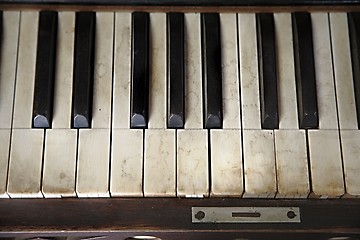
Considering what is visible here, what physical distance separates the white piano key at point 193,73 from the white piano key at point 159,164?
6 centimetres

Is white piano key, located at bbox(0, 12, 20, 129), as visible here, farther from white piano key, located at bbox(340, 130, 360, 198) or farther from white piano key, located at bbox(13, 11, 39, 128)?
white piano key, located at bbox(340, 130, 360, 198)

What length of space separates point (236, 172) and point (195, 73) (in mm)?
265

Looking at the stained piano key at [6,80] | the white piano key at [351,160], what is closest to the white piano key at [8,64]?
the stained piano key at [6,80]

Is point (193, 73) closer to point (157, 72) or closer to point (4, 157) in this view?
point (157, 72)

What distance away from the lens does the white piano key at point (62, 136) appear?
5.70 ft

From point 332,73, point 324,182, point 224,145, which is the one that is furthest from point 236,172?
point 332,73

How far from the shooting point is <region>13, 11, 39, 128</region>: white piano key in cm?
180

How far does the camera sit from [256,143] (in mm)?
1778

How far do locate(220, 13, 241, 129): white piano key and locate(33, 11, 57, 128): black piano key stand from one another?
410 millimetres

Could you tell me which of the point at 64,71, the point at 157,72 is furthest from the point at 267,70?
the point at 64,71

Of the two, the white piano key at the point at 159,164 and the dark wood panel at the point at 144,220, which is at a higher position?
the white piano key at the point at 159,164

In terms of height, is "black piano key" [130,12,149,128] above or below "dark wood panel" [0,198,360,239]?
above

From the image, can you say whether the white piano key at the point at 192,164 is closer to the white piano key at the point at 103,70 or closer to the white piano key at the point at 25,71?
the white piano key at the point at 103,70

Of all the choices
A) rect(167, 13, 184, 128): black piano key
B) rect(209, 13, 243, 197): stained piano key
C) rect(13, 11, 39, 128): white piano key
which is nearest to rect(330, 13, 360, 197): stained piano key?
rect(209, 13, 243, 197): stained piano key
